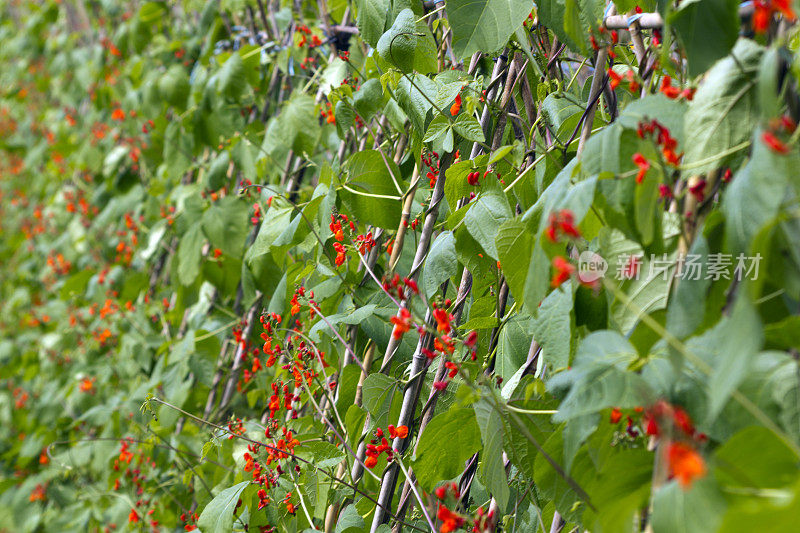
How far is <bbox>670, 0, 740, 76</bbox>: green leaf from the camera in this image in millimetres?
770

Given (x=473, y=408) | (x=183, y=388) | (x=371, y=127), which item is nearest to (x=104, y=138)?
(x=183, y=388)

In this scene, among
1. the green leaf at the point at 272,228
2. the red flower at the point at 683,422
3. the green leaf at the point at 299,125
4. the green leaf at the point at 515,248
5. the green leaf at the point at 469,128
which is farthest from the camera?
the green leaf at the point at 299,125

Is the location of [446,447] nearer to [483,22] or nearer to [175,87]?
[483,22]

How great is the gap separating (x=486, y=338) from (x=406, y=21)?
24.2 inches

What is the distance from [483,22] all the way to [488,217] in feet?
1.08

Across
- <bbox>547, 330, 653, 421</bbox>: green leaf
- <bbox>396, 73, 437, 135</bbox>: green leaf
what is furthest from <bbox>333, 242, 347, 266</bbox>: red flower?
<bbox>547, 330, 653, 421</bbox>: green leaf

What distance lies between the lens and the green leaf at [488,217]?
1.11 metres

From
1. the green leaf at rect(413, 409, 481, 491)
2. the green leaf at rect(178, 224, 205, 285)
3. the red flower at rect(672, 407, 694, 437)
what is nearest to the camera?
the red flower at rect(672, 407, 694, 437)

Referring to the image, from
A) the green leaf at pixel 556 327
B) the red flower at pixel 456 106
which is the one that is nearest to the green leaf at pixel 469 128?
the red flower at pixel 456 106

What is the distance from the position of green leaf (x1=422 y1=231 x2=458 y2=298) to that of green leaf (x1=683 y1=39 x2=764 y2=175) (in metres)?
0.50

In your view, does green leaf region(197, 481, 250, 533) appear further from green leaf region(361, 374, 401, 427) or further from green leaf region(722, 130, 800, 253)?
green leaf region(722, 130, 800, 253)

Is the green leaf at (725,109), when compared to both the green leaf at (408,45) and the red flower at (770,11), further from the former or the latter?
the green leaf at (408,45)

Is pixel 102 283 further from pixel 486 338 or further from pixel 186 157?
pixel 486 338

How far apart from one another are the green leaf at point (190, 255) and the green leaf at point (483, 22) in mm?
1347
